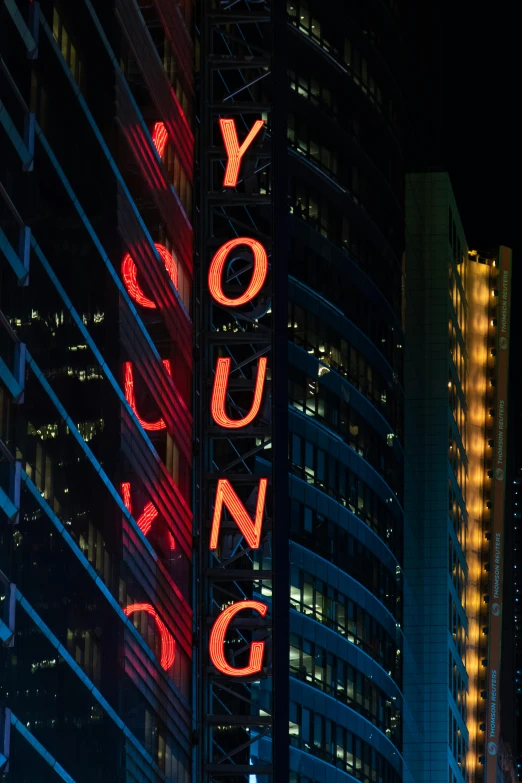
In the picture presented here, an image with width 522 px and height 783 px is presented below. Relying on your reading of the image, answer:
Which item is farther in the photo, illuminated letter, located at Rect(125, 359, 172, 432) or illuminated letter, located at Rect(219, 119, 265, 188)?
illuminated letter, located at Rect(219, 119, 265, 188)

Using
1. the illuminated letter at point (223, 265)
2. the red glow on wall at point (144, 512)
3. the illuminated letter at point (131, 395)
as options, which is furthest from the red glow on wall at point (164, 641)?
the illuminated letter at point (223, 265)

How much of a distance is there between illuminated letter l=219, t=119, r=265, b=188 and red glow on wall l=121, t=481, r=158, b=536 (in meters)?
10.9

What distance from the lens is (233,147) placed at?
2203 inches

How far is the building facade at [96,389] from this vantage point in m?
43.0

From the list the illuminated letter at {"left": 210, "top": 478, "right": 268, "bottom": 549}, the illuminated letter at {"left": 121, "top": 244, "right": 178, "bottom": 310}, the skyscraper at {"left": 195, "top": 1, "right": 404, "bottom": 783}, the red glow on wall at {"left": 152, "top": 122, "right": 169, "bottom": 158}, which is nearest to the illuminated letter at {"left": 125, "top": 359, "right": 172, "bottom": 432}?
the skyscraper at {"left": 195, "top": 1, "right": 404, "bottom": 783}

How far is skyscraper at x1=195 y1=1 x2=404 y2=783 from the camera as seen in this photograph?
2170 inches

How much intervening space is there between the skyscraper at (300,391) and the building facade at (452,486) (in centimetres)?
888

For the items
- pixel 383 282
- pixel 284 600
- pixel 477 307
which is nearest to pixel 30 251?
pixel 284 600

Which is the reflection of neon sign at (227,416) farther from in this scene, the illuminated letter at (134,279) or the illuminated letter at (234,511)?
the illuminated letter at (134,279)

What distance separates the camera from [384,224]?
10869 centimetres

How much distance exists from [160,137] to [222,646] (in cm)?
1665

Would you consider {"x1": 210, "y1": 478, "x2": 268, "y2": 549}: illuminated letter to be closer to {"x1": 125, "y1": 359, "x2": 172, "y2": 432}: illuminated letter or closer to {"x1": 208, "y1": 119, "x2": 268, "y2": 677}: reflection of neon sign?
{"x1": 208, "y1": 119, "x2": 268, "y2": 677}: reflection of neon sign

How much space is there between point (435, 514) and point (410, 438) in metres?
5.62

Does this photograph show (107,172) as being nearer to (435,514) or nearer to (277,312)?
(277,312)
